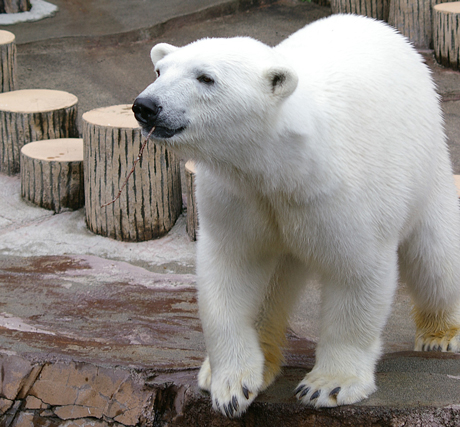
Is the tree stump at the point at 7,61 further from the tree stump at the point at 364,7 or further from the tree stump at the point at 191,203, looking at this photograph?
the tree stump at the point at 364,7

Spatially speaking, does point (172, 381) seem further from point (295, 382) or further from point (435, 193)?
point (435, 193)

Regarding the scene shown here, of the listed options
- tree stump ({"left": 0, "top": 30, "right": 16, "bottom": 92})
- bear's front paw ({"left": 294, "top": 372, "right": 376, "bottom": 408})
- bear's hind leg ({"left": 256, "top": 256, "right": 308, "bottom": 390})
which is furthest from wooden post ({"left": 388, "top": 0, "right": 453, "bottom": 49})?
bear's front paw ({"left": 294, "top": 372, "right": 376, "bottom": 408})

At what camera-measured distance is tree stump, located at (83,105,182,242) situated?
4.29m

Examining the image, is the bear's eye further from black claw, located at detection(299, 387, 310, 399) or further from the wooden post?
the wooden post

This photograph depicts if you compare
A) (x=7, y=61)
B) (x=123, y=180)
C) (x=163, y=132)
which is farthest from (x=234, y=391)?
(x=7, y=61)

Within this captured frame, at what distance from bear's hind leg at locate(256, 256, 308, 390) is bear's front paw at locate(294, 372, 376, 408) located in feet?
1.00

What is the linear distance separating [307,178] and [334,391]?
0.80 metres

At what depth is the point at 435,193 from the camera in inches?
96.7

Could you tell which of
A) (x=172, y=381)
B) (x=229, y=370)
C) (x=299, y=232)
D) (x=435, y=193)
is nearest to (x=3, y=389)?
(x=172, y=381)

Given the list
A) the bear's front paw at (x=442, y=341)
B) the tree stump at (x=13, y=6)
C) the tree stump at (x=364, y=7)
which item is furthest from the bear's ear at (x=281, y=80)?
the tree stump at (x=13, y=6)

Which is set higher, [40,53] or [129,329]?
[40,53]

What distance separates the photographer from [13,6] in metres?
8.56

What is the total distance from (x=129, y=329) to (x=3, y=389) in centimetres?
68

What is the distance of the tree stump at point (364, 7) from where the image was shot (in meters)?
7.85
